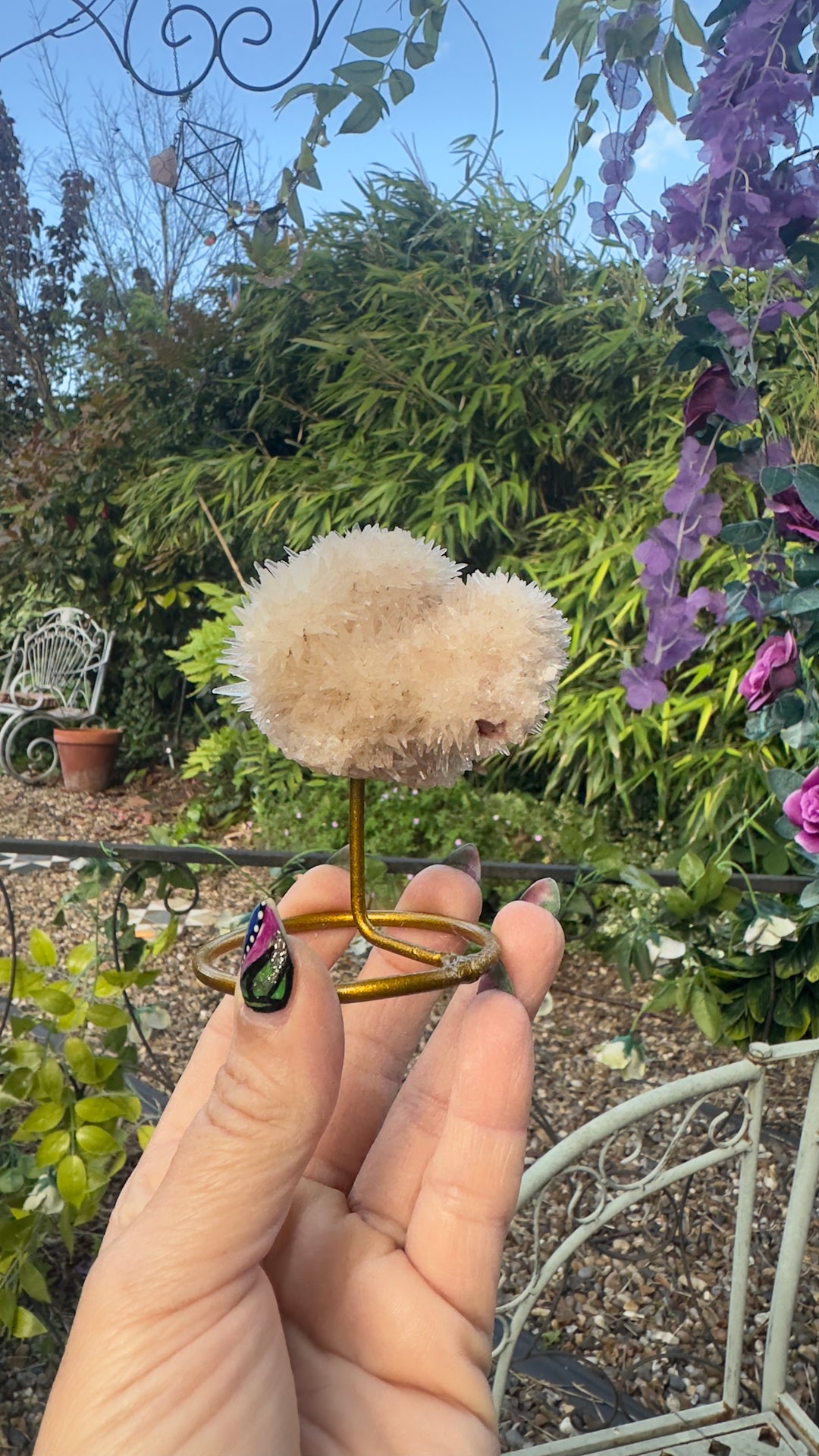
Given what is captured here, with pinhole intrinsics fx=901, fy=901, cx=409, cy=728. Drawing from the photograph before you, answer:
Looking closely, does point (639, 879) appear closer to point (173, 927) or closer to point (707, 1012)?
point (707, 1012)

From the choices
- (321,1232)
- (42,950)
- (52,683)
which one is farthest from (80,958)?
(52,683)

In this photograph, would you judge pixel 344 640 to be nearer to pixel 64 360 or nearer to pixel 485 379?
pixel 485 379

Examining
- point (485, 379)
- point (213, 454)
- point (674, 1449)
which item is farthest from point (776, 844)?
point (213, 454)

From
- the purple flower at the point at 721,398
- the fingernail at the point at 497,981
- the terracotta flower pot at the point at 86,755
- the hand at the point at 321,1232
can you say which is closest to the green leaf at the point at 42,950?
the hand at the point at 321,1232

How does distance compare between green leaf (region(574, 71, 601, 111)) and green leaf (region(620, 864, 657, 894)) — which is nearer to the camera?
green leaf (region(574, 71, 601, 111))

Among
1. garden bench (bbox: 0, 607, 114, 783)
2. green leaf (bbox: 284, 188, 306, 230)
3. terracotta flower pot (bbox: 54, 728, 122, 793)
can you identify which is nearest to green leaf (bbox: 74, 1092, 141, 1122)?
green leaf (bbox: 284, 188, 306, 230)

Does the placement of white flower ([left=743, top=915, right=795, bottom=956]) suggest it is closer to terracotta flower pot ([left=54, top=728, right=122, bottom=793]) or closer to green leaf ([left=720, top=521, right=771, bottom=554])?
green leaf ([left=720, top=521, right=771, bottom=554])

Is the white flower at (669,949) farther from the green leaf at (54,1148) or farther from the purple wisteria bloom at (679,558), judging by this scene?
the green leaf at (54,1148)
